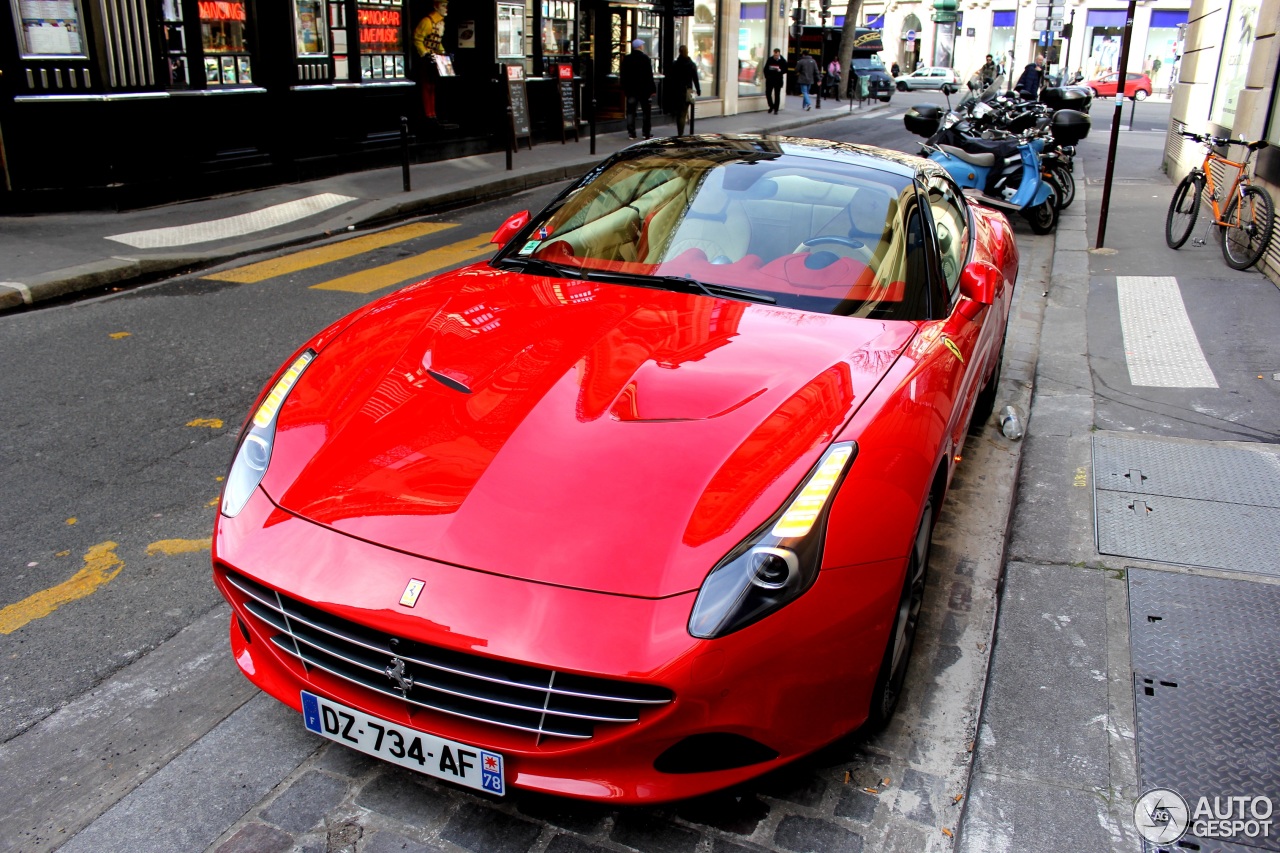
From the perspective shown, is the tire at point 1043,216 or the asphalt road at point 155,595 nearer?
the asphalt road at point 155,595

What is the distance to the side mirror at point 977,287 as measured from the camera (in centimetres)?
384

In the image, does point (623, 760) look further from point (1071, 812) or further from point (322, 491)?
point (1071, 812)

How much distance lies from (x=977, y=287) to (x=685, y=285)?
1.15 metres

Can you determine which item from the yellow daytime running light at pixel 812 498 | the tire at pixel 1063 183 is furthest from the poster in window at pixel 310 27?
the yellow daytime running light at pixel 812 498

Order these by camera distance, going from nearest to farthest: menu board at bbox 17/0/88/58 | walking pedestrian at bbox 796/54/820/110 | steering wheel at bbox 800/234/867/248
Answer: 1. steering wheel at bbox 800/234/867/248
2. menu board at bbox 17/0/88/58
3. walking pedestrian at bbox 796/54/820/110

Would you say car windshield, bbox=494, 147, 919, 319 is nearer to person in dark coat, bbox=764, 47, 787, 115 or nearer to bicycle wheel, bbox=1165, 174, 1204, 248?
bicycle wheel, bbox=1165, 174, 1204, 248

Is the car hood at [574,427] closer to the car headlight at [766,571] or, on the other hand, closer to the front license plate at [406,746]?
the car headlight at [766,571]

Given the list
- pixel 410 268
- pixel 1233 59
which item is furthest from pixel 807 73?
pixel 410 268

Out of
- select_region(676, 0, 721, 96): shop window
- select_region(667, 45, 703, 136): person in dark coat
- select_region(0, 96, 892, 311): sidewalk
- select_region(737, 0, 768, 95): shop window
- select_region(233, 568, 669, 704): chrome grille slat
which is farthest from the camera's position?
select_region(737, 0, 768, 95): shop window

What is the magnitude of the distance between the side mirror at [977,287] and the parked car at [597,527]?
0.36 m

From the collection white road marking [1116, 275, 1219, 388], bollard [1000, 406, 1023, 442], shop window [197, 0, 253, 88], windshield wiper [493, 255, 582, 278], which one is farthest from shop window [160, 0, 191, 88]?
white road marking [1116, 275, 1219, 388]

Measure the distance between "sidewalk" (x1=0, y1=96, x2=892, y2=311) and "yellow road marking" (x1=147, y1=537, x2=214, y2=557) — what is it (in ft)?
15.5

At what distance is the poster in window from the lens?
42.1 feet

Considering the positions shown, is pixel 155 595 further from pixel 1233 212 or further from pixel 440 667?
pixel 1233 212
